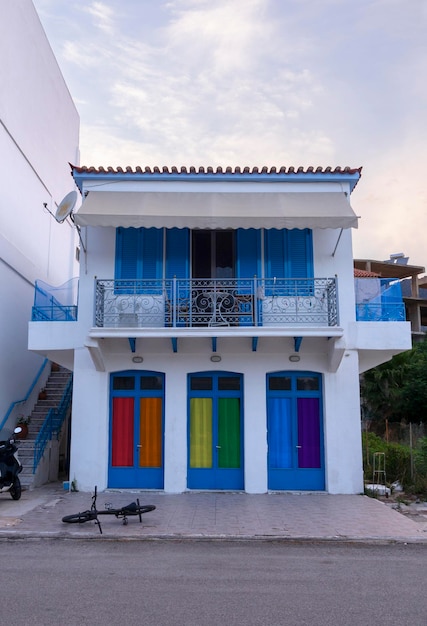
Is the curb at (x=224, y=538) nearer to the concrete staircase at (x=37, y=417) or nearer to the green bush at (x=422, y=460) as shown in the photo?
the concrete staircase at (x=37, y=417)

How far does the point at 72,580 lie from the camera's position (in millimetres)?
6402

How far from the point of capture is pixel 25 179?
54.2 feet

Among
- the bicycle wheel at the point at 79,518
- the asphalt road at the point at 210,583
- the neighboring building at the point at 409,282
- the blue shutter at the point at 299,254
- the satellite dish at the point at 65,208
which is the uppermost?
the neighboring building at the point at 409,282

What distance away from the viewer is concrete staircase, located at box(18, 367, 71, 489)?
1302cm

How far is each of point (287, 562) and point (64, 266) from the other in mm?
15771

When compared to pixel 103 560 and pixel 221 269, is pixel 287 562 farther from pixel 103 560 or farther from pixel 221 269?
pixel 221 269

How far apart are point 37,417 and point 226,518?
24.7 feet

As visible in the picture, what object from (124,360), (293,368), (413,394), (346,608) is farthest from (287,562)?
(413,394)

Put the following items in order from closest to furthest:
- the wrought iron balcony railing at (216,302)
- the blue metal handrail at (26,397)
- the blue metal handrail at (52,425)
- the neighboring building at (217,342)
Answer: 1. the wrought iron balcony railing at (216,302)
2. the neighboring building at (217,342)
3. the blue metal handrail at (52,425)
4. the blue metal handrail at (26,397)

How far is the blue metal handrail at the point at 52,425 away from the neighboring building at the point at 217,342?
1.41 m

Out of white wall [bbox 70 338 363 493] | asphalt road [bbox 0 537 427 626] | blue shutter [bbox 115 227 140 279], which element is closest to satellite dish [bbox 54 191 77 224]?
blue shutter [bbox 115 227 140 279]

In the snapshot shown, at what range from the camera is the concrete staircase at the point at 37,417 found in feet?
42.7

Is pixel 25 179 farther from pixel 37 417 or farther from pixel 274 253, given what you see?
pixel 274 253

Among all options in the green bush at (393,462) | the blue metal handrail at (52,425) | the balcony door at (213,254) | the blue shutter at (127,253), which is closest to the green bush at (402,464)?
the green bush at (393,462)
